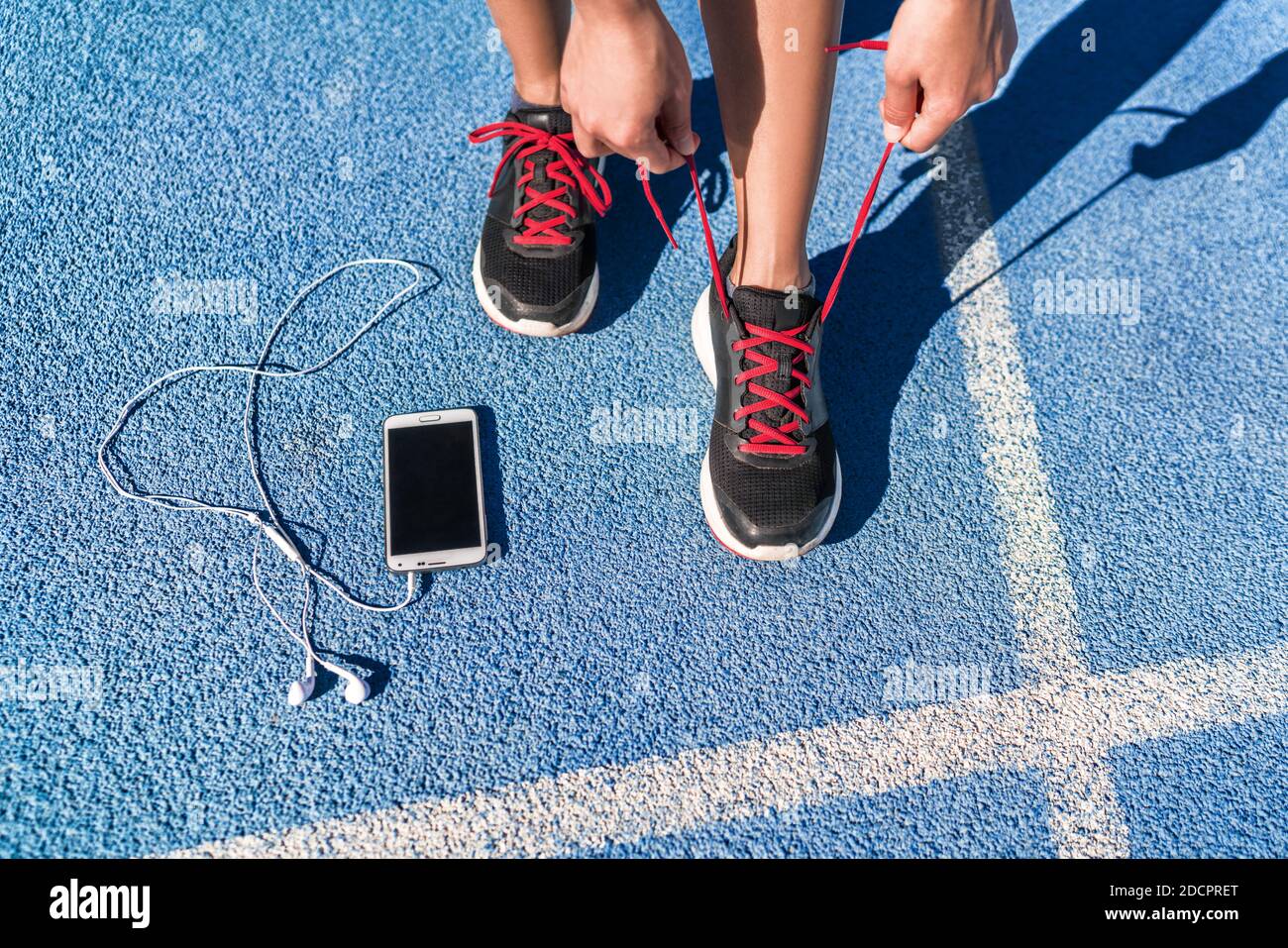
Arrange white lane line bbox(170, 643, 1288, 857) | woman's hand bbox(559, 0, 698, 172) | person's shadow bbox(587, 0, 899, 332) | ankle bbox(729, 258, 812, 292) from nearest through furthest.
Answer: woman's hand bbox(559, 0, 698, 172), white lane line bbox(170, 643, 1288, 857), ankle bbox(729, 258, 812, 292), person's shadow bbox(587, 0, 899, 332)

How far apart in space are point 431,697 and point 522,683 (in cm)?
19

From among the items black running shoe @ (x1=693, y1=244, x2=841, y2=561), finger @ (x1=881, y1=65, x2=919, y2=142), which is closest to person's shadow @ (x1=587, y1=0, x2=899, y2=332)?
black running shoe @ (x1=693, y1=244, x2=841, y2=561)

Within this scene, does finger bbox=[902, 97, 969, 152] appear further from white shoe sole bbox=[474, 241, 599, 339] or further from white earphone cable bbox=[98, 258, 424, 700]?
white earphone cable bbox=[98, 258, 424, 700]

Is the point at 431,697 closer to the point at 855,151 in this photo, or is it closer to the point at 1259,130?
the point at 855,151

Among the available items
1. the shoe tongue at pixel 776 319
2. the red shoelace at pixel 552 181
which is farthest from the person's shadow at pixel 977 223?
the red shoelace at pixel 552 181

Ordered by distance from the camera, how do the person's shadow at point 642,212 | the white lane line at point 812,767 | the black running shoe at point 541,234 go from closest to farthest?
the white lane line at point 812,767, the black running shoe at point 541,234, the person's shadow at point 642,212

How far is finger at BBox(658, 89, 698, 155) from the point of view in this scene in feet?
4.93

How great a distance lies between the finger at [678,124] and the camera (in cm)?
150

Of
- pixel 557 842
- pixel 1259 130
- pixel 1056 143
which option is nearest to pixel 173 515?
pixel 557 842

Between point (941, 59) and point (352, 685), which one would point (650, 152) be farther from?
point (352, 685)

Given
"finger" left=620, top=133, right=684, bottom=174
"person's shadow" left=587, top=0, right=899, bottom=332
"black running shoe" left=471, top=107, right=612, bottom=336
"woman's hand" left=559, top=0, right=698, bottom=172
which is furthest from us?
"person's shadow" left=587, top=0, right=899, bottom=332

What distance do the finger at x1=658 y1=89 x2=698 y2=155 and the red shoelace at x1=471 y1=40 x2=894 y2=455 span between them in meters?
0.13

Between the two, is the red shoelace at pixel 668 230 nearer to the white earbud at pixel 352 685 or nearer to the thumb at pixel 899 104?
the thumb at pixel 899 104
